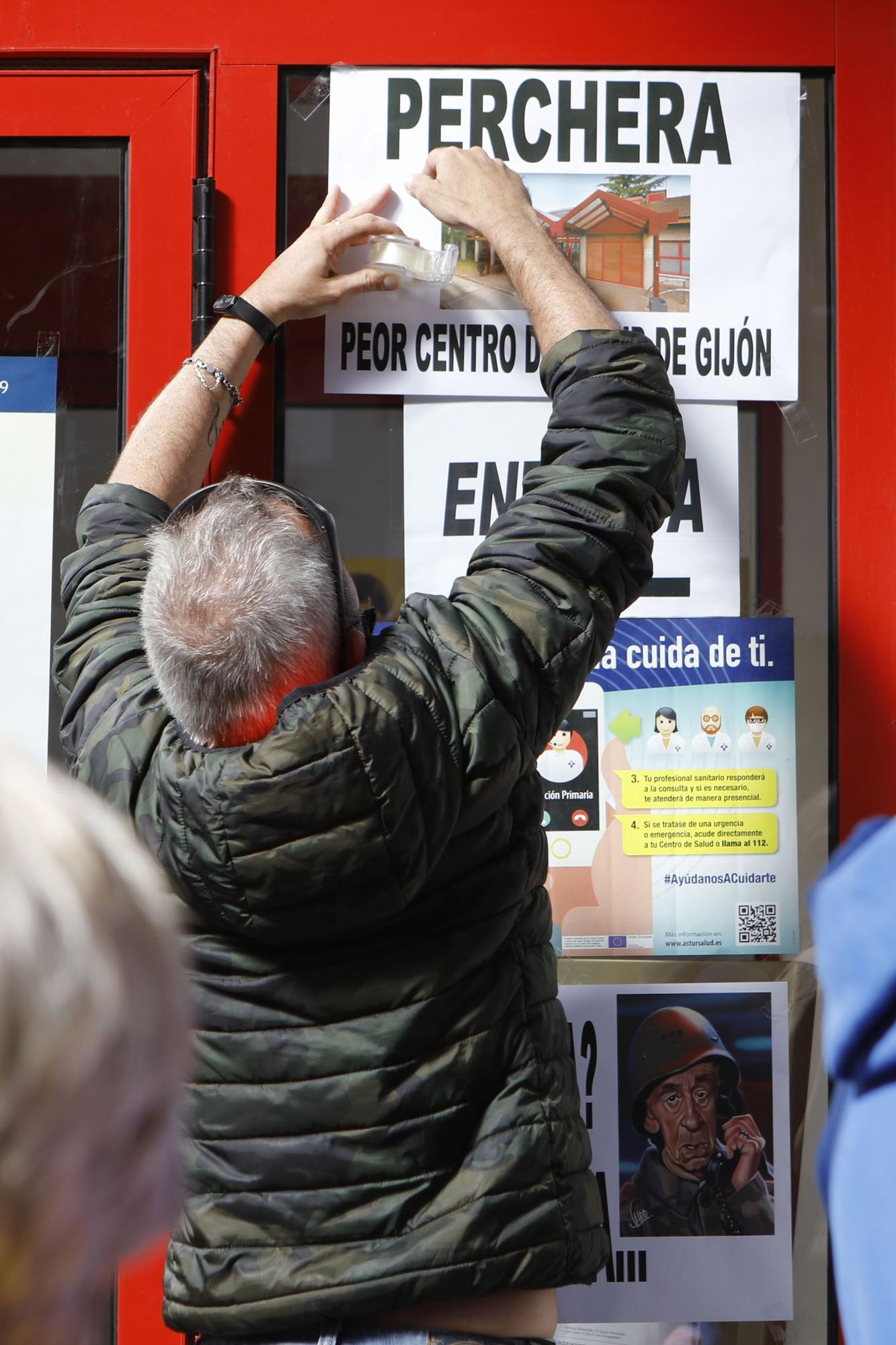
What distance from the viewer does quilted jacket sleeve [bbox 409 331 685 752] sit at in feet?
4.97

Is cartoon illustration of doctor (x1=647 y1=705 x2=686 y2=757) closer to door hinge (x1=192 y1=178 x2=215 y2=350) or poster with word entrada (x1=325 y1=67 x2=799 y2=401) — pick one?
poster with word entrada (x1=325 y1=67 x2=799 y2=401)

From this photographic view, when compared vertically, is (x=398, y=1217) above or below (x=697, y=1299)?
above

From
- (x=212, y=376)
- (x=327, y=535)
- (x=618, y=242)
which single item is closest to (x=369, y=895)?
(x=327, y=535)

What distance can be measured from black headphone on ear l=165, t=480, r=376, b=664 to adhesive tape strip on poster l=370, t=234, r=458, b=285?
1.77ft

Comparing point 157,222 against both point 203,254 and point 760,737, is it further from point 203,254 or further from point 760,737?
point 760,737

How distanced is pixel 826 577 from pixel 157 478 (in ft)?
3.50

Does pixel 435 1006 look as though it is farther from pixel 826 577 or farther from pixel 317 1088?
pixel 826 577

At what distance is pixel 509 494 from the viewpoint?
205 centimetres

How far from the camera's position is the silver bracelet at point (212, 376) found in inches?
77.7

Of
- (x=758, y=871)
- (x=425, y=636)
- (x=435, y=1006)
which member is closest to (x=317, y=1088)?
(x=435, y=1006)

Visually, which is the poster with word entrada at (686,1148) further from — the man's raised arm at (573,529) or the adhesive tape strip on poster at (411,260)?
the adhesive tape strip on poster at (411,260)

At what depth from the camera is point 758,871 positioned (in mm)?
2031

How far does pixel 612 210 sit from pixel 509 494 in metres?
0.49

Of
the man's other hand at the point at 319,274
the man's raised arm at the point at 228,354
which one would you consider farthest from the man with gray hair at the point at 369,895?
the man's other hand at the point at 319,274
